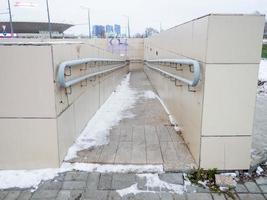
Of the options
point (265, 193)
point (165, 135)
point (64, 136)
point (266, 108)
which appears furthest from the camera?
point (266, 108)

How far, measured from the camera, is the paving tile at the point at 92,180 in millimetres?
2688

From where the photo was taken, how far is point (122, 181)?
278 cm

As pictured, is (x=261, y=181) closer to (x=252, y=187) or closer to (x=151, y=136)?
(x=252, y=187)

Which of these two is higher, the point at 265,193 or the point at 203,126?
the point at 203,126

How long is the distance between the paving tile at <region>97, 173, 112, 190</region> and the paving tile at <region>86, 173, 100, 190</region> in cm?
4

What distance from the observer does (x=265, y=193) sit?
8.51ft

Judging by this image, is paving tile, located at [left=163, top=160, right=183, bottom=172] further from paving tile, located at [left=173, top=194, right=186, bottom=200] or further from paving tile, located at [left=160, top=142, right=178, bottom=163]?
paving tile, located at [left=173, top=194, right=186, bottom=200]

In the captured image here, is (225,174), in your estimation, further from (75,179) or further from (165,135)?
(75,179)

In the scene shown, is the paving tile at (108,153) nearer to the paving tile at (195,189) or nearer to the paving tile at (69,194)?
the paving tile at (69,194)

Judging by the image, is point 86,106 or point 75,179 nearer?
point 75,179

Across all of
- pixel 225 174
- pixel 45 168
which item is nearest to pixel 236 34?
pixel 225 174

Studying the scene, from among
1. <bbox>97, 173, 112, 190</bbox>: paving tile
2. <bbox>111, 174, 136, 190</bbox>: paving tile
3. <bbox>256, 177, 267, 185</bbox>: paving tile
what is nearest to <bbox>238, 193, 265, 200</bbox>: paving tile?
<bbox>256, 177, 267, 185</bbox>: paving tile

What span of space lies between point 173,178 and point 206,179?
1.17ft

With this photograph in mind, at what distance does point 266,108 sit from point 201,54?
157 inches
